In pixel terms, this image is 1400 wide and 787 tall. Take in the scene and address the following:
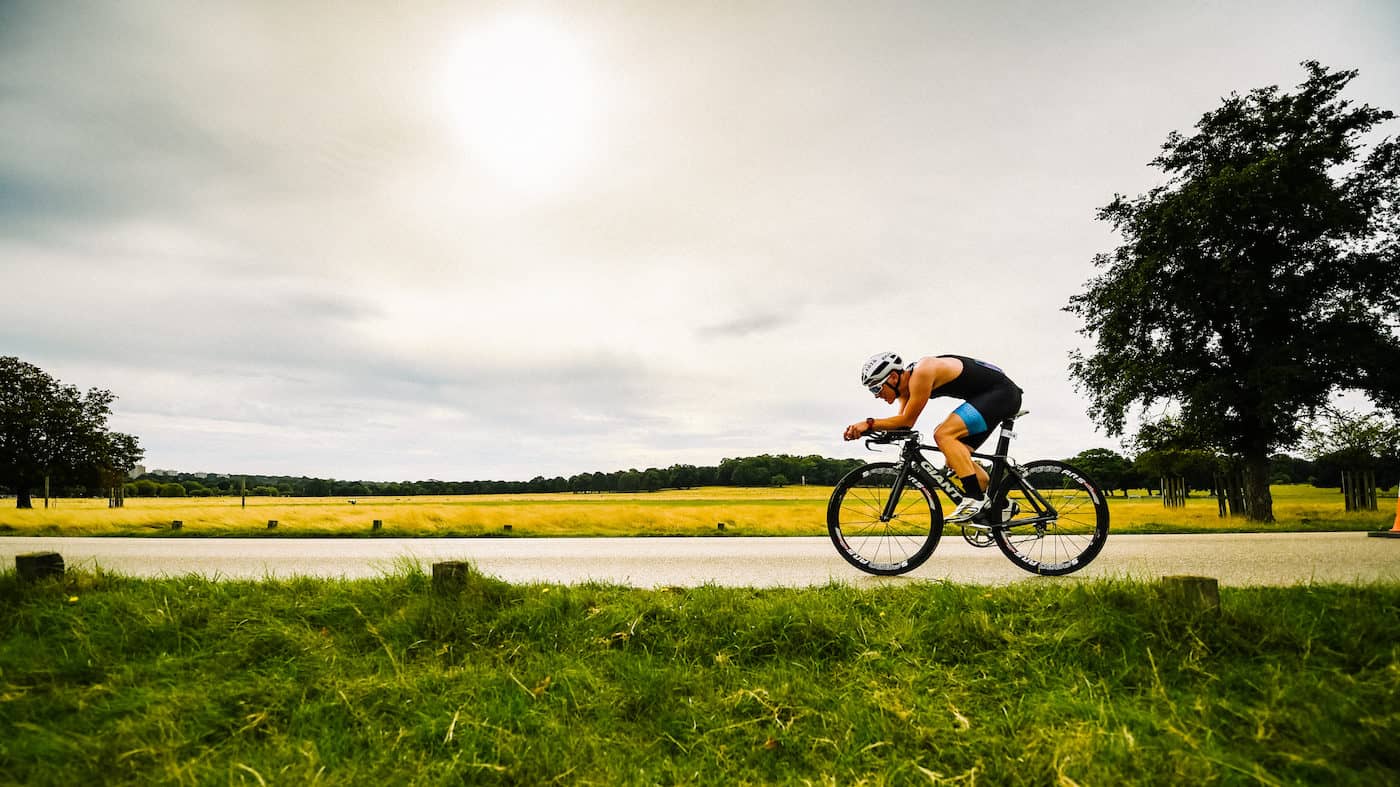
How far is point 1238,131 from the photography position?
66.3ft

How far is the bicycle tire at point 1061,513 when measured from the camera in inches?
241

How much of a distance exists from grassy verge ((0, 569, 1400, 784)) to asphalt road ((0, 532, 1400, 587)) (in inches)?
40.8

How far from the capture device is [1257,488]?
19.3m

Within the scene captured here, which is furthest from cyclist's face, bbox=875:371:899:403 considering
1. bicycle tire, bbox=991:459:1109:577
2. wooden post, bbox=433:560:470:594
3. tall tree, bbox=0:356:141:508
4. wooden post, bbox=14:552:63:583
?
tall tree, bbox=0:356:141:508

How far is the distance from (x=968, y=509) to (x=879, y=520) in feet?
2.96

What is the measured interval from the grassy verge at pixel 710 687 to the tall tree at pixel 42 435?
211 feet

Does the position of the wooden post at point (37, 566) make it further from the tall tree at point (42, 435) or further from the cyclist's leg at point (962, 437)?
the tall tree at point (42, 435)

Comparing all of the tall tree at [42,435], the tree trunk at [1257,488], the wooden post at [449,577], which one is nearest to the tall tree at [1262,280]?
the tree trunk at [1257,488]

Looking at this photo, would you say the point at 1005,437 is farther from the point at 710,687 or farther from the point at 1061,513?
the point at 710,687

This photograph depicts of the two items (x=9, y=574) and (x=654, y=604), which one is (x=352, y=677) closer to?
(x=654, y=604)

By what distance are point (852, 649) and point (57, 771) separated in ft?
14.8

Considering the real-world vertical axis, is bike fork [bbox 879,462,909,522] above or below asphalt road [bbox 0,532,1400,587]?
above

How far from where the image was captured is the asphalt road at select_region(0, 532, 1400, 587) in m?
6.03

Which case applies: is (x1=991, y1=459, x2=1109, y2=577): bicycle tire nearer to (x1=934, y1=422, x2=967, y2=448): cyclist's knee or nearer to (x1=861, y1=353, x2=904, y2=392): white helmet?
(x1=934, y1=422, x2=967, y2=448): cyclist's knee
